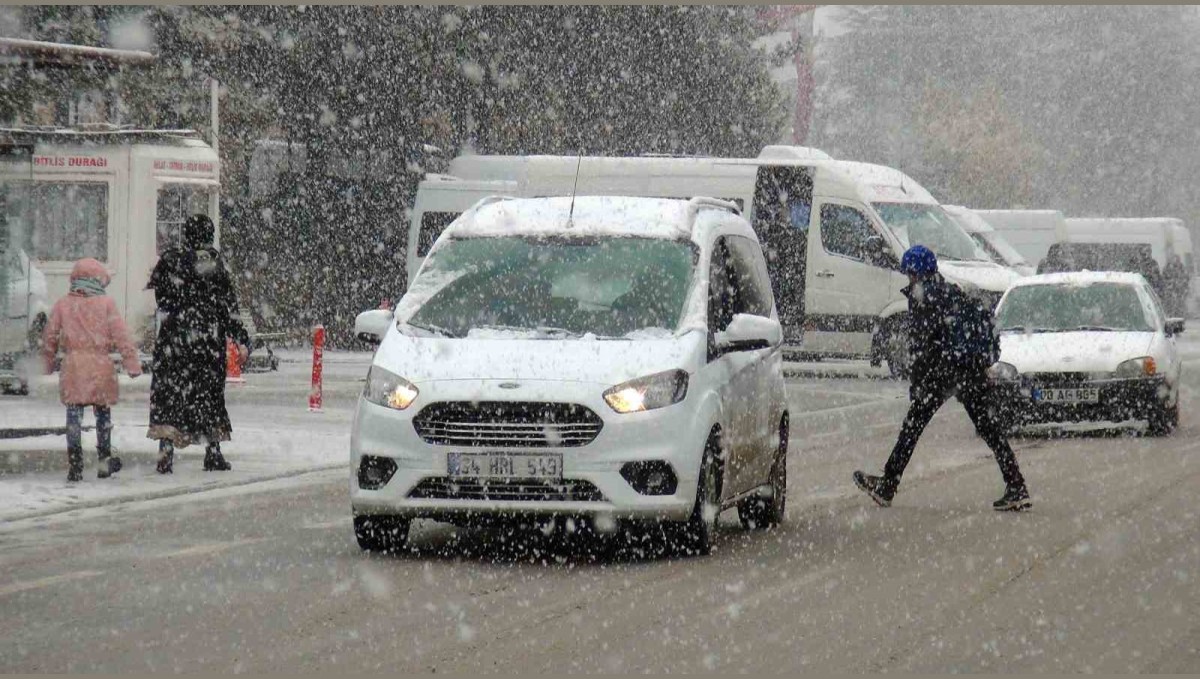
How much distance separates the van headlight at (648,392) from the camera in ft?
36.1

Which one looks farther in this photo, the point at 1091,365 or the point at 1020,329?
the point at 1020,329

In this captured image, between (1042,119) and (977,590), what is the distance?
281ft

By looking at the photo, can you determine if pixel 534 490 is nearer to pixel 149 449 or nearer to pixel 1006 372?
pixel 149 449

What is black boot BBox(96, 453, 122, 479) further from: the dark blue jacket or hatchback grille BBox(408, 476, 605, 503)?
the dark blue jacket

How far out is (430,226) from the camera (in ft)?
115

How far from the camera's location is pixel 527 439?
10898 millimetres

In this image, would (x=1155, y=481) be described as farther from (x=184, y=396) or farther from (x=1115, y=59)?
(x=1115, y=59)

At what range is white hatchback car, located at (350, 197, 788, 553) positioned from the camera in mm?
10914

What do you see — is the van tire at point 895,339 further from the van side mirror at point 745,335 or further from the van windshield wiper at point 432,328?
the van windshield wiper at point 432,328

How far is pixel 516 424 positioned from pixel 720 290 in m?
1.98

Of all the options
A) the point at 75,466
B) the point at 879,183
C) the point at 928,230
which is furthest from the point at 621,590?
the point at 879,183

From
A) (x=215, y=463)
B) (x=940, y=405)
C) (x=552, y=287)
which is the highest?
(x=552, y=287)

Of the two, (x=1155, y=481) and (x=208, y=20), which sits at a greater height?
(x=208, y=20)

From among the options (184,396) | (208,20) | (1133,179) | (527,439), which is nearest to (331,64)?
(208,20)
